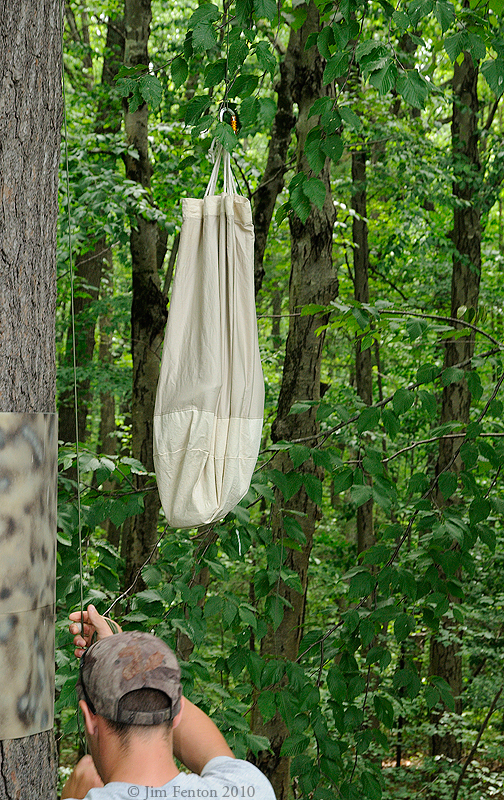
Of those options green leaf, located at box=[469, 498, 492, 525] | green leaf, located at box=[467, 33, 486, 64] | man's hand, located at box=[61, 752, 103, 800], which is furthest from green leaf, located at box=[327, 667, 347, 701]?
green leaf, located at box=[467, 33, 486, 64]

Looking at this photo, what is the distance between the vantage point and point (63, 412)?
30.3 feet

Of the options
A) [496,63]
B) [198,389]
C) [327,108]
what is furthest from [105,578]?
[496,63]

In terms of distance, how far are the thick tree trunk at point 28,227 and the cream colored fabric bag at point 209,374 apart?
548mm

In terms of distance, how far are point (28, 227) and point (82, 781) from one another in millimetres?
1099

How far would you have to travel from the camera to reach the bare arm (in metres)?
1.54

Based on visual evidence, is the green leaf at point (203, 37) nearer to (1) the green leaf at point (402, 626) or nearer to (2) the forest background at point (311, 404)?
(2) the forest background at point (311, 404)

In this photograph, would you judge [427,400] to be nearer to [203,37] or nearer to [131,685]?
[203,37]

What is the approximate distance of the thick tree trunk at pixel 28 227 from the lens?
1513 millimetres

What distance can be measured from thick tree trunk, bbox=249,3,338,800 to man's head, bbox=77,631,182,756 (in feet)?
7.33

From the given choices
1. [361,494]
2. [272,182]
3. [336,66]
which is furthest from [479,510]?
[272,182]

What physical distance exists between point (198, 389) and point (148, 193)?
394 centimetres

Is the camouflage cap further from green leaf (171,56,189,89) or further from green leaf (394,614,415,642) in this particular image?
green leaf (171,56,189,89)

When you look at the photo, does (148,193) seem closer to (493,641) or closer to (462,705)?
(493,641)

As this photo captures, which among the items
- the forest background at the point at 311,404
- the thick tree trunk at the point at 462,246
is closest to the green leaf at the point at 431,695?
the forest background at the point at 311,404
